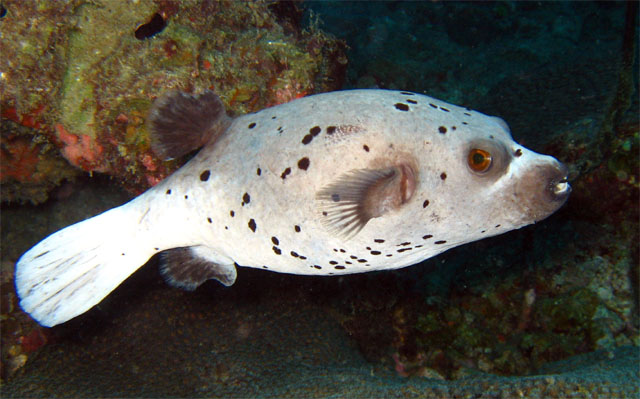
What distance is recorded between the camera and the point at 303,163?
2.28m

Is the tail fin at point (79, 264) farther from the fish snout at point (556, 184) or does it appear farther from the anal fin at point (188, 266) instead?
the fish snout at point (556, 184)

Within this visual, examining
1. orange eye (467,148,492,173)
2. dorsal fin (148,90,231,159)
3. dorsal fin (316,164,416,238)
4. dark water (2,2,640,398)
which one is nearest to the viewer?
dorsal fin (316,164,416,238)

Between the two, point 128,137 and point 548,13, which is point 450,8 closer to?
point 548,13

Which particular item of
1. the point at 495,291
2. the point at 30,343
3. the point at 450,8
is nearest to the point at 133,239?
the point at 30,343

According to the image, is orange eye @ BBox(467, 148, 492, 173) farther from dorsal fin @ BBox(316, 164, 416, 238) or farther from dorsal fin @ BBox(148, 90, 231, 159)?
dorsal fin @ BBox(148, 90, 231, 159)

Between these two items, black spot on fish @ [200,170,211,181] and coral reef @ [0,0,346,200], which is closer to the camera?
black spot on fish @ [200,170,211,181]

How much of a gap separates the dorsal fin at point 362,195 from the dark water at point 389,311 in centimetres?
224

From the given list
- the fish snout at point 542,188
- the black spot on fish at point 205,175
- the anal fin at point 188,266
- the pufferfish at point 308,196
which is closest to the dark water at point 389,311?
the anal fin at point 188,266

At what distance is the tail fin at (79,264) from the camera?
104 inches

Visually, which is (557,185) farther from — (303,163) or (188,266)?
(188,266)

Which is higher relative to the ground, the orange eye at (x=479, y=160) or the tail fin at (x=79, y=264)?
the orange eye at (x=479, y=160)

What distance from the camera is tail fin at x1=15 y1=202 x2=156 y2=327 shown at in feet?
8.68

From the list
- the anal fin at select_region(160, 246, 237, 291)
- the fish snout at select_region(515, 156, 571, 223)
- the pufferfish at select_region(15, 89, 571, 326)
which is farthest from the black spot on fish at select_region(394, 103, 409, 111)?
the anal fin at select_region(160, 246, 237, 291)

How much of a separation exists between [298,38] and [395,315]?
397 cm
